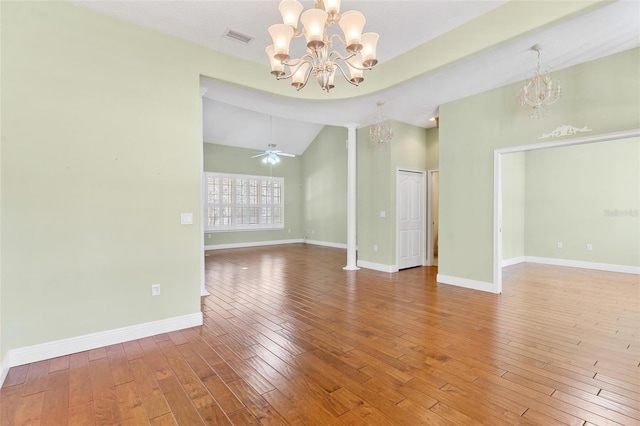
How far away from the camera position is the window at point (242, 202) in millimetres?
9281

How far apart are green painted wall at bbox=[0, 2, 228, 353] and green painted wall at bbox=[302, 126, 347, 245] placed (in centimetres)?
639

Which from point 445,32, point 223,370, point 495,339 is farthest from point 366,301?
point 445,32

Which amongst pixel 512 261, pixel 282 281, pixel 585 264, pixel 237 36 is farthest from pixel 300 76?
pixel 585 264

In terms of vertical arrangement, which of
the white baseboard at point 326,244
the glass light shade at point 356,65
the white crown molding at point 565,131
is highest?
the glass light shade at point 356,65

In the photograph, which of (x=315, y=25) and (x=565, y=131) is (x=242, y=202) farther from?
(x=565, y=131)

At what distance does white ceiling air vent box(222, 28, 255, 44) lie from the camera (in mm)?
3210

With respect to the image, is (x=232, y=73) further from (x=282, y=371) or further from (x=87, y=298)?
(x=282, y=371)

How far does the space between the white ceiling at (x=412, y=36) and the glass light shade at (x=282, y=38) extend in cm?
79

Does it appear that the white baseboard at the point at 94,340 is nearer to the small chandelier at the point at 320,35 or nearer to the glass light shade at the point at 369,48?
the small chandelier at the point at 320,35

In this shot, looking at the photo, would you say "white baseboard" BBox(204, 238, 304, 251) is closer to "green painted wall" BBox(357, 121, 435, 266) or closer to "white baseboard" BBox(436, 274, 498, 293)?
"green painted wall" BBox(357, 121, 435, 266)

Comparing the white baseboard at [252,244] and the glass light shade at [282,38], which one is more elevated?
the glass light shade at [282,38]

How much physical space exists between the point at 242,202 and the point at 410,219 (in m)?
5.79

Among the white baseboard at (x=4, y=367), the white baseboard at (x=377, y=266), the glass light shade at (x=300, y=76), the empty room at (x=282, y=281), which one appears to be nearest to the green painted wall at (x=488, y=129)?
the empty room at (x=282, y=281)

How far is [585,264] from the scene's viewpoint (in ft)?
20.1
